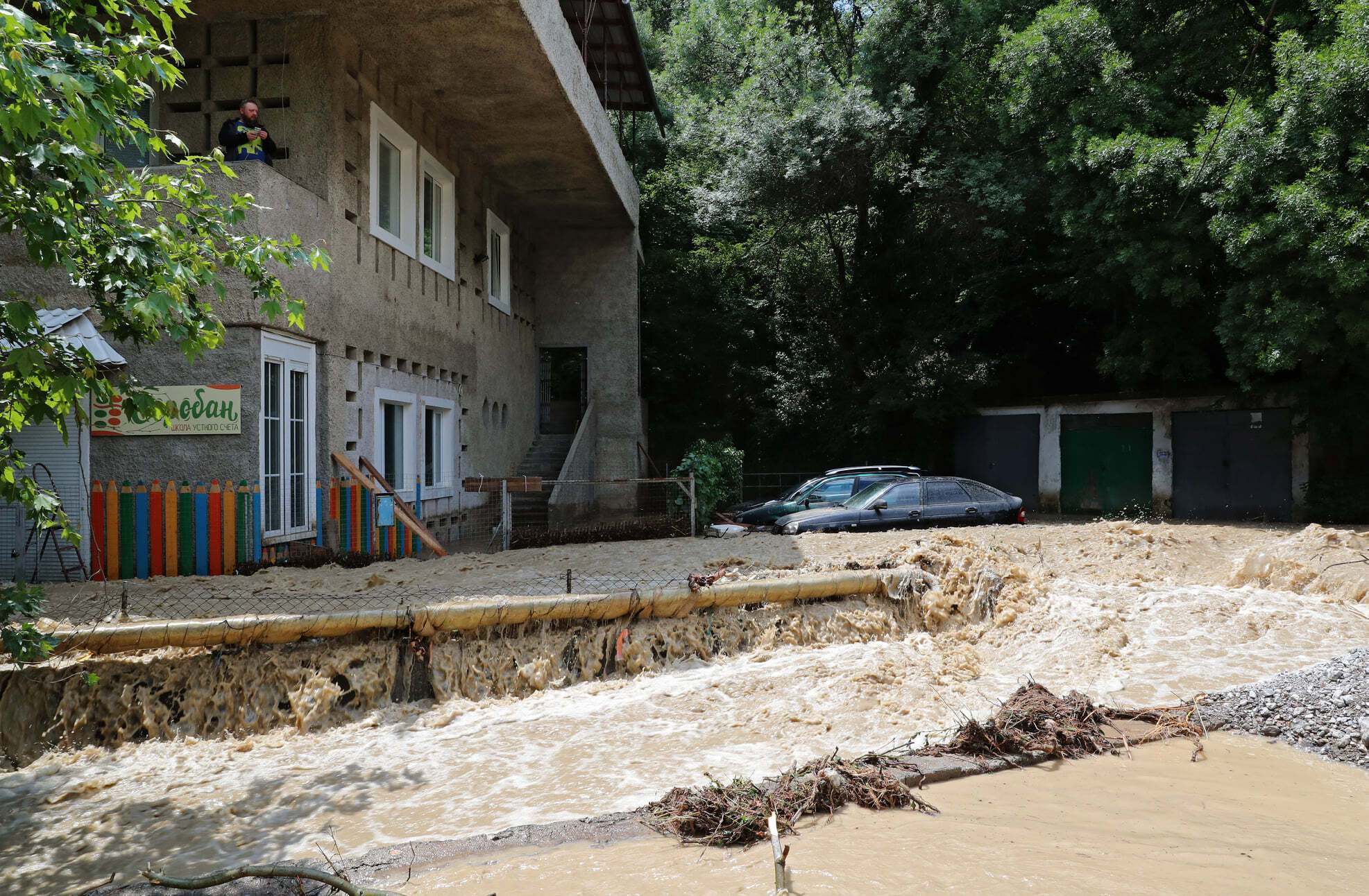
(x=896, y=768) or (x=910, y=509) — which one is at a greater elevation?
(x=910, y=509)

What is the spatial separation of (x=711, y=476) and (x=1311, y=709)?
10.4 meters

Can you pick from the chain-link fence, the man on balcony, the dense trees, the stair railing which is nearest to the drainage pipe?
the chain-link fence

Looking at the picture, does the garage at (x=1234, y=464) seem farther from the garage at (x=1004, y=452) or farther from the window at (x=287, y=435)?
the window at (x=287, y=435)

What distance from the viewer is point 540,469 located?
19.8 meters

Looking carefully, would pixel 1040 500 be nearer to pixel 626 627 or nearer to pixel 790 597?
pixel 790 597

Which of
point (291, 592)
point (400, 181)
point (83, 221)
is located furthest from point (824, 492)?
point (83, 221)

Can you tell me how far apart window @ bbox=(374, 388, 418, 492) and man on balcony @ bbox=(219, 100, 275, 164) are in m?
3.50

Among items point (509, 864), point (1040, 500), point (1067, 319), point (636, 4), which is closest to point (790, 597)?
point (509, 864)

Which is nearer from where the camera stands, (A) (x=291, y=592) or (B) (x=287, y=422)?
(A) (x=291, y=592)

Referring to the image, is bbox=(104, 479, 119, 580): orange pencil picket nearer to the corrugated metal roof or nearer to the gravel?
the corrugated metal roof

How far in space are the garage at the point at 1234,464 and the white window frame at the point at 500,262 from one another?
14.3 meters

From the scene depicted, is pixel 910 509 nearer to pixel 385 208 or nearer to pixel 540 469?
pixel 385 208

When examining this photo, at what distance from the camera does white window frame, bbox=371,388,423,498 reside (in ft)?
41.0

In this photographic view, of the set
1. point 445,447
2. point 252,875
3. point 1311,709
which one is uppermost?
point 445,447
